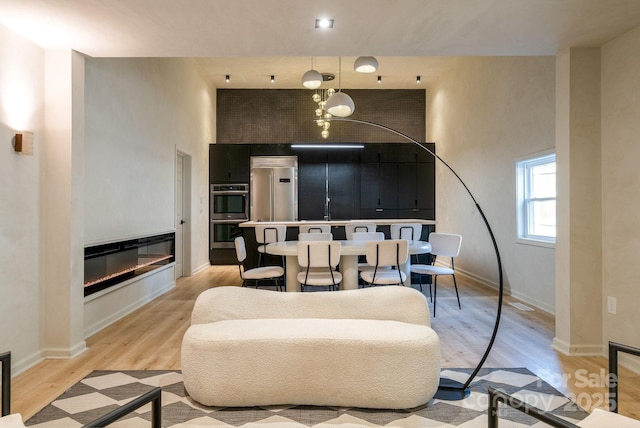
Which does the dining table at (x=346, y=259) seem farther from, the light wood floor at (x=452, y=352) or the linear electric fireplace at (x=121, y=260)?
the linear electric fireplace at (x=121, y=260)

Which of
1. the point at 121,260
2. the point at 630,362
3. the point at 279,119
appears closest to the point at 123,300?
the point at 121,260

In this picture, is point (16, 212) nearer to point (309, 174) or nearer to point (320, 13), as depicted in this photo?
point (320, 13)

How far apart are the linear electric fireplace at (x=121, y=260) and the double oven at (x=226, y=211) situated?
256cm

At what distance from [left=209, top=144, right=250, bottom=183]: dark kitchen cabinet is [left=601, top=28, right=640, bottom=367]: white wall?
6631 millimetres

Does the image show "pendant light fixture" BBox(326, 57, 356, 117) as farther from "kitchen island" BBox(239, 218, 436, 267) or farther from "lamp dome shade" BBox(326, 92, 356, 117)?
"kitchen island" BBox(239, 218, 436, 267)

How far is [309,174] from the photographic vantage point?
877 cm

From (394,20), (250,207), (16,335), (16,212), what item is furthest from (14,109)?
(250,207)

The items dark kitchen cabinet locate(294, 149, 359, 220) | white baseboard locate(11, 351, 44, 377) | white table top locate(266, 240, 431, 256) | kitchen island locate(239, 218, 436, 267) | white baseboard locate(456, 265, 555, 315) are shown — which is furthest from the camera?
dark kitchen cabinet locate(294, 149, 359, 220)

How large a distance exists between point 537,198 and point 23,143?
5.28m

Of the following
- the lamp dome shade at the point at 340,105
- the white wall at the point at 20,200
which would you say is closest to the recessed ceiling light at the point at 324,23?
the lamp dome shade at the point at 340,105

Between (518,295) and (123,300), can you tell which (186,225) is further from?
(518,295)

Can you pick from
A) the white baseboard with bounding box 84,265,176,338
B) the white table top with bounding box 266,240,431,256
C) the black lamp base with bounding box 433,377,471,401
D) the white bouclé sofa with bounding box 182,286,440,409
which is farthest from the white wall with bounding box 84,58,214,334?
the black lamp base with bounding box 433,377,471,401

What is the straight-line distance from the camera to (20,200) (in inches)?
118

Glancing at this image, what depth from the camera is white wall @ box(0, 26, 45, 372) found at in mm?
2854
